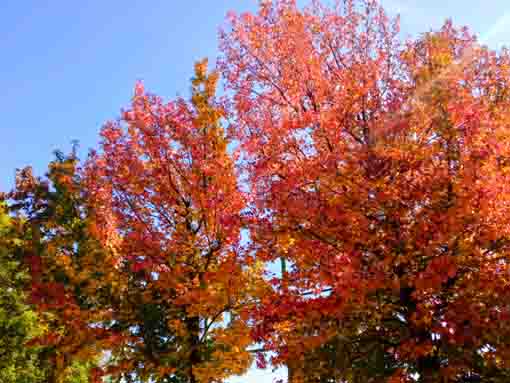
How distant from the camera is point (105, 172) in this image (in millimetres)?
13320

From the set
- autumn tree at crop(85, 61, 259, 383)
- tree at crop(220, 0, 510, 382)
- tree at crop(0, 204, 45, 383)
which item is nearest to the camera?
tree at crop(220, 0, 510, 382)

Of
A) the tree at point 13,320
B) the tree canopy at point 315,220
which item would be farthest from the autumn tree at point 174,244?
the tree at point 13,320

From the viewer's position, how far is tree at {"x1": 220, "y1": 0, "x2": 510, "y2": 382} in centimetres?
821

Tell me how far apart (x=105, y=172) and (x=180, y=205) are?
2.34 metres

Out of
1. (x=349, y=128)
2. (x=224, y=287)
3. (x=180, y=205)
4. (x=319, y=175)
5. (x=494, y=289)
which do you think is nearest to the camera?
(x=494, y=289)

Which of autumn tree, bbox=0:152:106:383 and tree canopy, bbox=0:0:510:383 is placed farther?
autumn tree, bbox=0:152:106:383

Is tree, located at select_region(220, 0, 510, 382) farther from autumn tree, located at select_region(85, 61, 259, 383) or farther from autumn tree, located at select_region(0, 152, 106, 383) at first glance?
autumn tree, located at select_region(0, 152, 106, 383)

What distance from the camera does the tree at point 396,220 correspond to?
821 cm

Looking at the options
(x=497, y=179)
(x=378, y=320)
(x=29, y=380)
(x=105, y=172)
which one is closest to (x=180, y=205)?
(x=105, y=172)

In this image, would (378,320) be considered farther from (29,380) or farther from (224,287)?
(29,380)

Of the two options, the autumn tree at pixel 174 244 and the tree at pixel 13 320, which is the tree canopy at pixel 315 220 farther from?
the tree at pixel 13 320

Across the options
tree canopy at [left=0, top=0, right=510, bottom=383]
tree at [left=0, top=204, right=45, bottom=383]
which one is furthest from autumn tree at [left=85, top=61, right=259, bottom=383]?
tree at [left=0, top=204, right=45, bottom=383]

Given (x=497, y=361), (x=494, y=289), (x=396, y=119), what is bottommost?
(x=497, y=361)

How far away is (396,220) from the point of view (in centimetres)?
855
